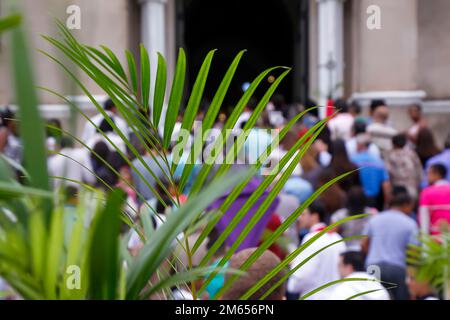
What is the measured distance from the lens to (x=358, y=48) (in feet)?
44.6

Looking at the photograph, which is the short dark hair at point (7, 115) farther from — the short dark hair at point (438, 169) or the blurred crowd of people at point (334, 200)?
the short dark hair at point (438, 169)

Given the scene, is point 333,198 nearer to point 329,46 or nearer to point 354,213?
point 354,213

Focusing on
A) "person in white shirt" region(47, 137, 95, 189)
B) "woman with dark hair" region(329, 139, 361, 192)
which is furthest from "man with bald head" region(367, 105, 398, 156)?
"person in white shirt" region(47, 137, 95, 189)

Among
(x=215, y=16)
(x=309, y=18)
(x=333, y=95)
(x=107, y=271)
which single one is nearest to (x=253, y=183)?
(x=107, y=271)

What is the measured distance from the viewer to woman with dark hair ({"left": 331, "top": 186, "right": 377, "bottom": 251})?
18.9ft

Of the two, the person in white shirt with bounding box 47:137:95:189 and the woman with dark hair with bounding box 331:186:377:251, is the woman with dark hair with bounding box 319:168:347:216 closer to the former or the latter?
the woman with dark hair with bounding box 331:186:377:251

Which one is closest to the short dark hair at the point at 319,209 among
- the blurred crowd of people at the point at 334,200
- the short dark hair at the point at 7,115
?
the blurred crowd of people at the point at 334,200

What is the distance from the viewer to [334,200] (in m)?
6.20

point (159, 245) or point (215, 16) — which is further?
point (215, 16)

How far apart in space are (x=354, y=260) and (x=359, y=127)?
3.60 metres

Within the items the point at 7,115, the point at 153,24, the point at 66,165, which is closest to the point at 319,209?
the point at 7,115

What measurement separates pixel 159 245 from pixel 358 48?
12.7 meters

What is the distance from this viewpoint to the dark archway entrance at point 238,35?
27.1m
